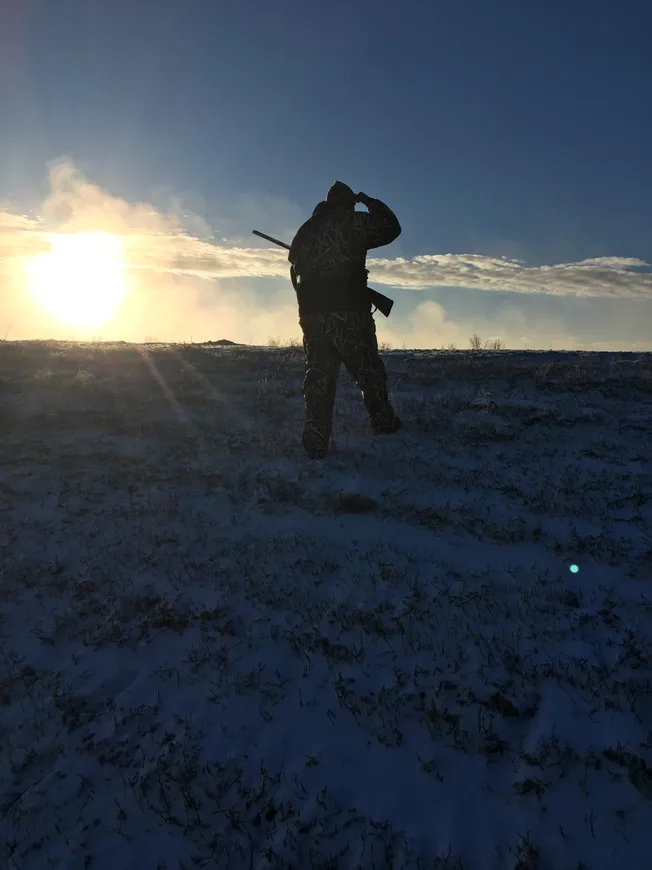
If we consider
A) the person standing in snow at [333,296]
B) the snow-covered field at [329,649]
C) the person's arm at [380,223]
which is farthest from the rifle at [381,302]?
the snow-covered field at [329,649]

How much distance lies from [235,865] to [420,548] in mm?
3320

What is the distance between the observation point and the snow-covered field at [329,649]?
9.48 ft

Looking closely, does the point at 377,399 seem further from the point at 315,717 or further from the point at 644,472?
the point at 315,717

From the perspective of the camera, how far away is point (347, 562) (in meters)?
5.40

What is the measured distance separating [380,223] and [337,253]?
2.22 feet

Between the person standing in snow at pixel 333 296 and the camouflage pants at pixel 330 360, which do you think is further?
the camouflage pants at pixel 330 360

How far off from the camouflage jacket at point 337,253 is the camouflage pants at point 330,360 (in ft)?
0.58

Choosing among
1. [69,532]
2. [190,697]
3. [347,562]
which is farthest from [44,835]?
[69,532]

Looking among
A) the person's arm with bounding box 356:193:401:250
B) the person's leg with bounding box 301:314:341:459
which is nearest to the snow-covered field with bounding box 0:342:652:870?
the person's leg with bounding box 301:314:341:459

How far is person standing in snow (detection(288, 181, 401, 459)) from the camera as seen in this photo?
7359 millimetres

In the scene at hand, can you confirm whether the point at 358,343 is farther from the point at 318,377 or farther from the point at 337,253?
the point at 337,253

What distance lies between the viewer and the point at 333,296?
750 centimetres

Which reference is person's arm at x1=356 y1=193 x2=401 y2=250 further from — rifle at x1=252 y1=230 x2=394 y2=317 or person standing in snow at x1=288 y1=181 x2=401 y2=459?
rifle at x1=252 y1=230 x2=394 y2=317

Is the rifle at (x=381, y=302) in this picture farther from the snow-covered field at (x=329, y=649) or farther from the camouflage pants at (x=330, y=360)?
the snow-covered field at (x=329, y=649)
